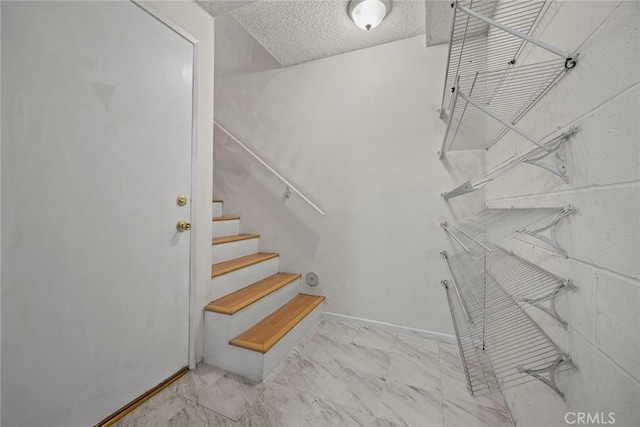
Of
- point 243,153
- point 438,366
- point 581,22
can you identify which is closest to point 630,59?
point 581,22

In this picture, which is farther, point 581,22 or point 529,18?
point 529,18

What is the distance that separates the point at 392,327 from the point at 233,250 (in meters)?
1.44

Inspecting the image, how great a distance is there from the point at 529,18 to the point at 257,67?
2129 millimetres

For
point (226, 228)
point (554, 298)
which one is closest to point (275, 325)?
point (226, 228)

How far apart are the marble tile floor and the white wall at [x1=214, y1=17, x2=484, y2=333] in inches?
17.9

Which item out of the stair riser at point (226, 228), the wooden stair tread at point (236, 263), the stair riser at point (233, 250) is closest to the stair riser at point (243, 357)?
the wooden stair tread at point (236, 263)

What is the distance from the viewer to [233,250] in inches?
77.7

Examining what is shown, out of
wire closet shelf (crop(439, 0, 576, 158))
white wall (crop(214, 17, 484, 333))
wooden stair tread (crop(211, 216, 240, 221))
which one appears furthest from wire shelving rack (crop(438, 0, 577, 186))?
wooden stair tread (crop(211, 216, 240, 221))

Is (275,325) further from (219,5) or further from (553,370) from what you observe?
(219,5)

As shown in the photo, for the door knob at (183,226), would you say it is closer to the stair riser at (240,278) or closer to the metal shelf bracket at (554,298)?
the stair riser at (240,278)

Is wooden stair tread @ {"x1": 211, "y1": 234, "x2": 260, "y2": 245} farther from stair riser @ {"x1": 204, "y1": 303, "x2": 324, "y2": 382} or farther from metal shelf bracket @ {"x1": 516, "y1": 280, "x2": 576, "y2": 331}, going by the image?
metal shelf bracket @ {"x1": 516, "y1": 280, "x2": 576, "y2": 331}

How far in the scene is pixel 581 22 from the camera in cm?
68

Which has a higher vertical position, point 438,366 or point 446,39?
point 446,39

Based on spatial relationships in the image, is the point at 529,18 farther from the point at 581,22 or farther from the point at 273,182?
the point at 273,182
